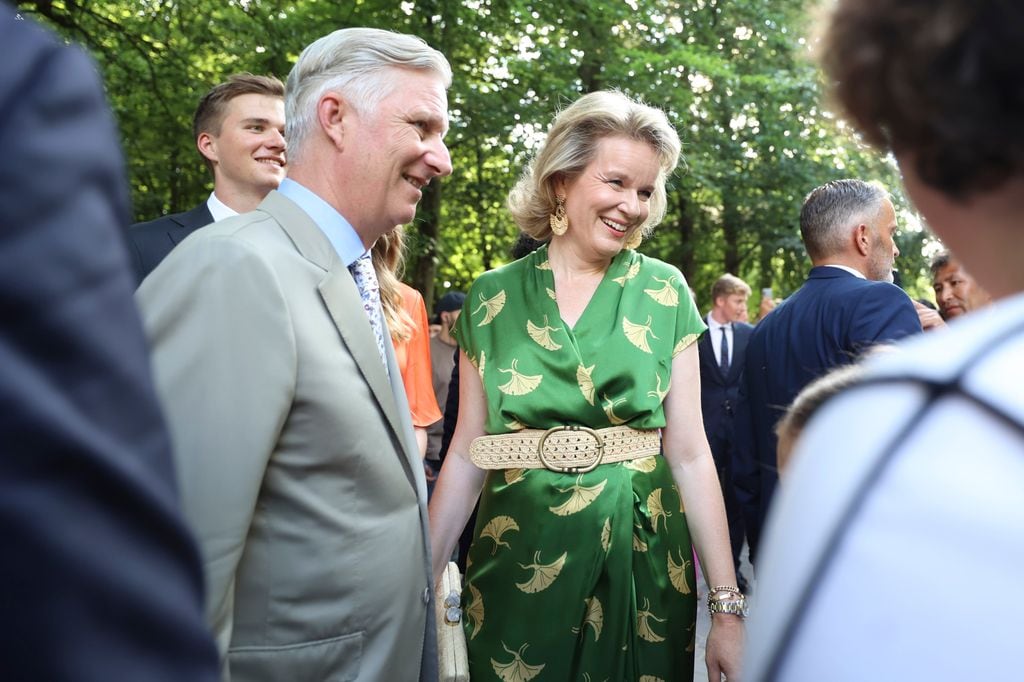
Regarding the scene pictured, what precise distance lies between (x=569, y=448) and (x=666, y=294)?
0.55 meters

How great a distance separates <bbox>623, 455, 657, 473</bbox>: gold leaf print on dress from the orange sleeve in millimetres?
1485

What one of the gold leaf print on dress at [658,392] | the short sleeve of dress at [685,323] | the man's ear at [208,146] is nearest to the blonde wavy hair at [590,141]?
the short sleeve of dress at [685,323]

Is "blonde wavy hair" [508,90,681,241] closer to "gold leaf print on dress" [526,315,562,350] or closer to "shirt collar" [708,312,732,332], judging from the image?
"gold leaf print on dress" [526,315,562,350]

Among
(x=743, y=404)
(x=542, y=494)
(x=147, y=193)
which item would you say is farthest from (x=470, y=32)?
(x=542, y=494)

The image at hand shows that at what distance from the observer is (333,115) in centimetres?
218

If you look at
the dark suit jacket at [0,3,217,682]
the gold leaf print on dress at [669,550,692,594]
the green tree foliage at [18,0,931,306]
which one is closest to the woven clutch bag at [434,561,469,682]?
the gold leaf print on dress at [669,550,692,594]

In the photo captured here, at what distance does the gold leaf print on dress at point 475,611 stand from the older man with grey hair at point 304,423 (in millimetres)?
739

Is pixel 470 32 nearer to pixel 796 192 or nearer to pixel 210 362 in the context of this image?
pixel 796 192

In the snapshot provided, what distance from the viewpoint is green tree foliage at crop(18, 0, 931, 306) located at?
10.3 m

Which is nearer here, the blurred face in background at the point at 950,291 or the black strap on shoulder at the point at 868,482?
the black strap on shoulder at the point at 868,482

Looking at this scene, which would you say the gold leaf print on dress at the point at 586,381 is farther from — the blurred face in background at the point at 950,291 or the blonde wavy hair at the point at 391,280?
the blurred face in background at the point at 950,291

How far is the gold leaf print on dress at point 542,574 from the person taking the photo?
2.75 metres

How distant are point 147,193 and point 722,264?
12400mm

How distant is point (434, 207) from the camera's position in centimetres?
1404
